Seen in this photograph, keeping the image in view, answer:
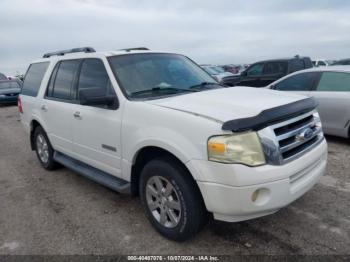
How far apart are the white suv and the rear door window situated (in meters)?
0.02

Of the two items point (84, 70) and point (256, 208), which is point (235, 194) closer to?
point (256, 208)

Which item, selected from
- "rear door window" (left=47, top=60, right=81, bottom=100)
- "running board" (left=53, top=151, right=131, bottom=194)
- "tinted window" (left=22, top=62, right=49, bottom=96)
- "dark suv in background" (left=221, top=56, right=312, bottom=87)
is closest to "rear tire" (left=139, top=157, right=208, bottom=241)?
"running board" (left=53, top=151, right=131, bottom=194)

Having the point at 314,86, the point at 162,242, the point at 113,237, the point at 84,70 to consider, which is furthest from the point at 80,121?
the point at 314,86

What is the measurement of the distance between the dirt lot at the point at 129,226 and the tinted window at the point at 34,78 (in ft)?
5.49

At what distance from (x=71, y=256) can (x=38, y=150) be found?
128 inches

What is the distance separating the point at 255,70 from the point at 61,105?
960 centimetres

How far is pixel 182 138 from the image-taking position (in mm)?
2871

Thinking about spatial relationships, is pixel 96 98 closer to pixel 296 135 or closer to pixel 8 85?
pixel 296 135

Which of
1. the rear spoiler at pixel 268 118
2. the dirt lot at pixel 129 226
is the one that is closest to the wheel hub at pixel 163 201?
the dirt lot at pixel 129 226

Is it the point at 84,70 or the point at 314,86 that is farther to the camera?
the point at 314,86

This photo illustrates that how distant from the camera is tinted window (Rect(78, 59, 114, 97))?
388 centimetres

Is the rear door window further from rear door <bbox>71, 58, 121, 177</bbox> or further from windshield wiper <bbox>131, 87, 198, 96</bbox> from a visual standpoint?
windshield wiper <bbox>131, 87, 198, 96</bbox>

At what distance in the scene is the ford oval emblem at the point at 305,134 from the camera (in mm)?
3056

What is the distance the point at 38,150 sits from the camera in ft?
19.3
